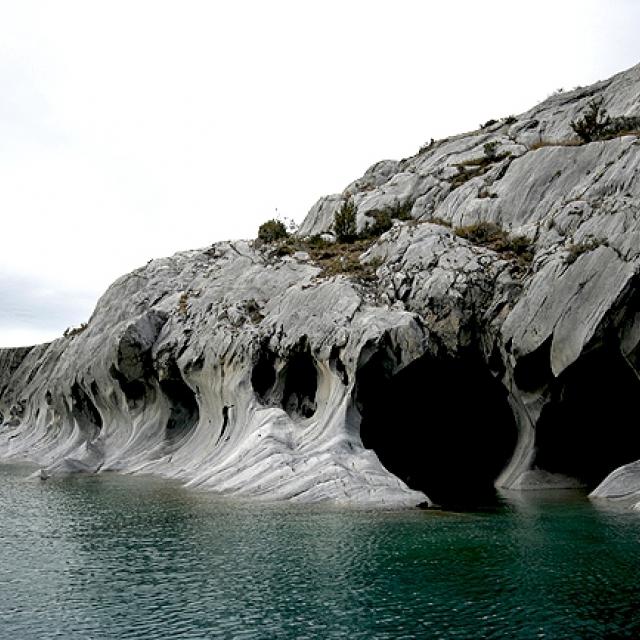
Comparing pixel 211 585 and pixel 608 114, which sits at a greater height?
pixel 608 114

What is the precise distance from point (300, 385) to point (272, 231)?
73.0 ft

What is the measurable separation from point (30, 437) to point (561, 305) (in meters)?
58.9

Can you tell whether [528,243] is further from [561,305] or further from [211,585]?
[211,585]

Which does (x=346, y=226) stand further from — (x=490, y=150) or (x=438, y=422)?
(x=438, y=422)

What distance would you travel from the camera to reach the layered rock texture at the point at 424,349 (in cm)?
3834

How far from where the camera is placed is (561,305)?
39.4m

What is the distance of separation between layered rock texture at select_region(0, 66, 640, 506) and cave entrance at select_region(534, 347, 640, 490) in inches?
4.3

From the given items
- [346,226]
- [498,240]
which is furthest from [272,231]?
[498,240]

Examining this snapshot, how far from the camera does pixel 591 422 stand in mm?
42219

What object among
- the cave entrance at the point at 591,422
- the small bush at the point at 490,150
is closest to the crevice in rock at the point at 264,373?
the cave entrance at the point at 591,422

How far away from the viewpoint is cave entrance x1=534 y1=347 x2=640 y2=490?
3881cm

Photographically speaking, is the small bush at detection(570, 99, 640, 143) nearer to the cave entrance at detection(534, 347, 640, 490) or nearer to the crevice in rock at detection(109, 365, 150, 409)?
the cave entrance at detection(534, 347, 640, 490)

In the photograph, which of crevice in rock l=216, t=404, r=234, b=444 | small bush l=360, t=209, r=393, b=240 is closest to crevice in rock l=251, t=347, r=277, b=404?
crevice in rock l=216, t=404, r=234, b=444

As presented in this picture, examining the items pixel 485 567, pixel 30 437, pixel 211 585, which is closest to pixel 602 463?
pixel 485 567
